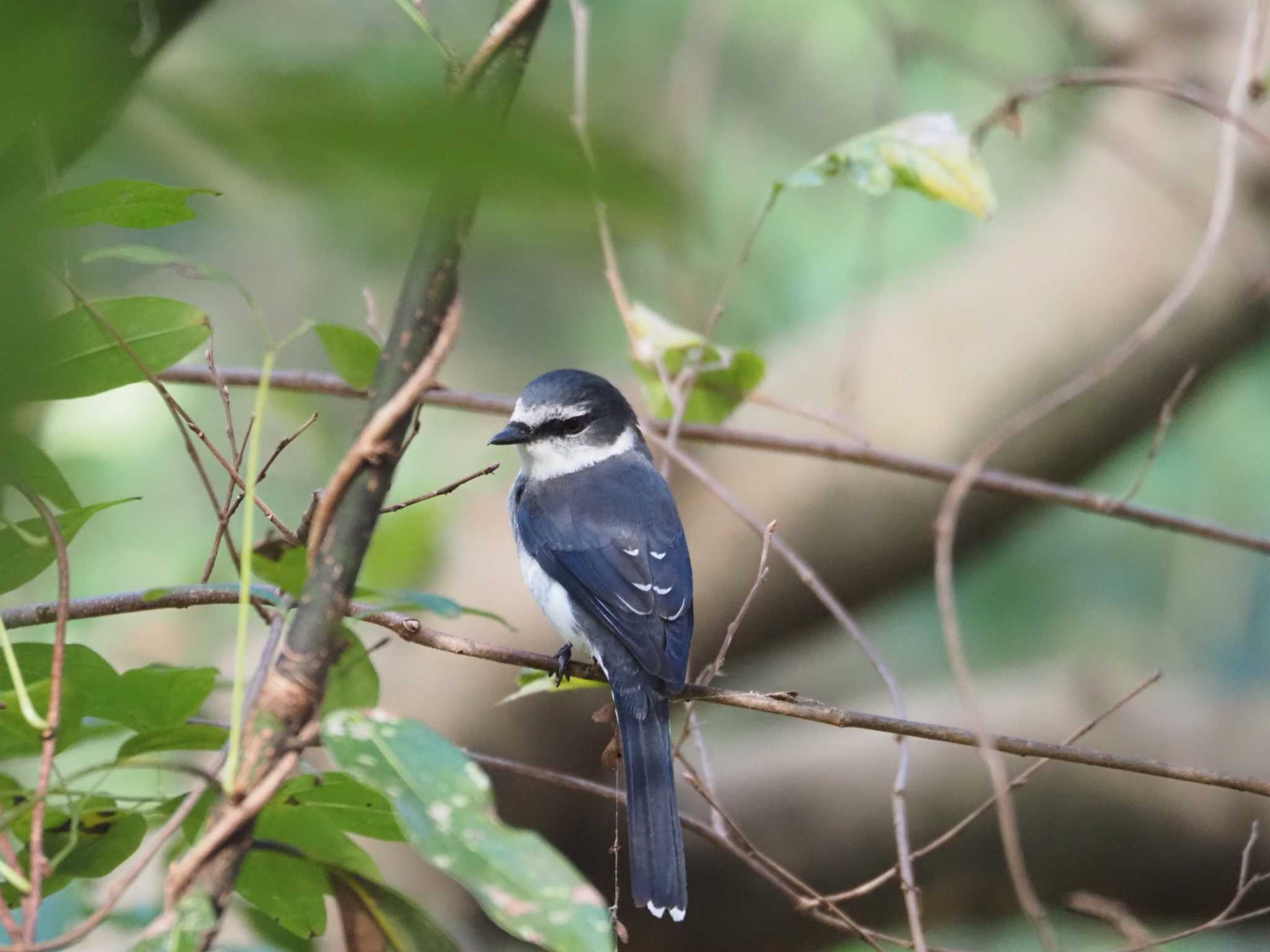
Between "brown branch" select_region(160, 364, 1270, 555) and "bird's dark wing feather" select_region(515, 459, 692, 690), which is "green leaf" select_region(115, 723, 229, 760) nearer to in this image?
"bird's dark wing feather" select_region(515, 459, 692, 690)

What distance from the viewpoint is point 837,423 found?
2.60 meters

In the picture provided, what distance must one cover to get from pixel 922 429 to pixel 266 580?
3.79m

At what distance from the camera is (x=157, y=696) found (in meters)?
1.27

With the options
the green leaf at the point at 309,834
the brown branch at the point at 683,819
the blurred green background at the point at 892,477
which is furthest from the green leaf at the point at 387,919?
the blurred green background at the point at 892,477

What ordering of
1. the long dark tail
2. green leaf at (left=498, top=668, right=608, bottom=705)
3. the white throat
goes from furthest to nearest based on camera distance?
the white throat, the long dark tail, green leaf at (left=498, top=668, right=608, bottom=705)

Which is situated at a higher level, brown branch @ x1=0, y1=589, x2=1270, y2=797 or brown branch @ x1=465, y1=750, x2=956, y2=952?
brown branch @ x1=0, y1=589, x2=1270, y2=797

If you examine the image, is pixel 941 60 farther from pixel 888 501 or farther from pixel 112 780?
pixel 112 780

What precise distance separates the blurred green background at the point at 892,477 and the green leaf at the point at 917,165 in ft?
1.06

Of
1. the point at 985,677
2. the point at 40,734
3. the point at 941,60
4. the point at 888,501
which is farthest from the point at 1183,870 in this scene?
the point at 40,734

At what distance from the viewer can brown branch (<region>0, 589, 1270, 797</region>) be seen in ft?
4.84

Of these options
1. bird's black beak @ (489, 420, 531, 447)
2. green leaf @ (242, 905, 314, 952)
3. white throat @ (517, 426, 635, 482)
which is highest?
white throat @ (517, 426, 635, 482)

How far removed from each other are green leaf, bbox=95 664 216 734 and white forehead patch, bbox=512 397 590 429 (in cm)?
180

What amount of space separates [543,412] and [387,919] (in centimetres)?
209

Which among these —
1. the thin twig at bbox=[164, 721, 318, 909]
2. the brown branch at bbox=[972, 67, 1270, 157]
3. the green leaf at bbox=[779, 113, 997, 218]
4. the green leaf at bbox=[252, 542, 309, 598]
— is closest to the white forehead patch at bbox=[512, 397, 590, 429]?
the green leaf at bbox=[779, 113, 997, 218]
